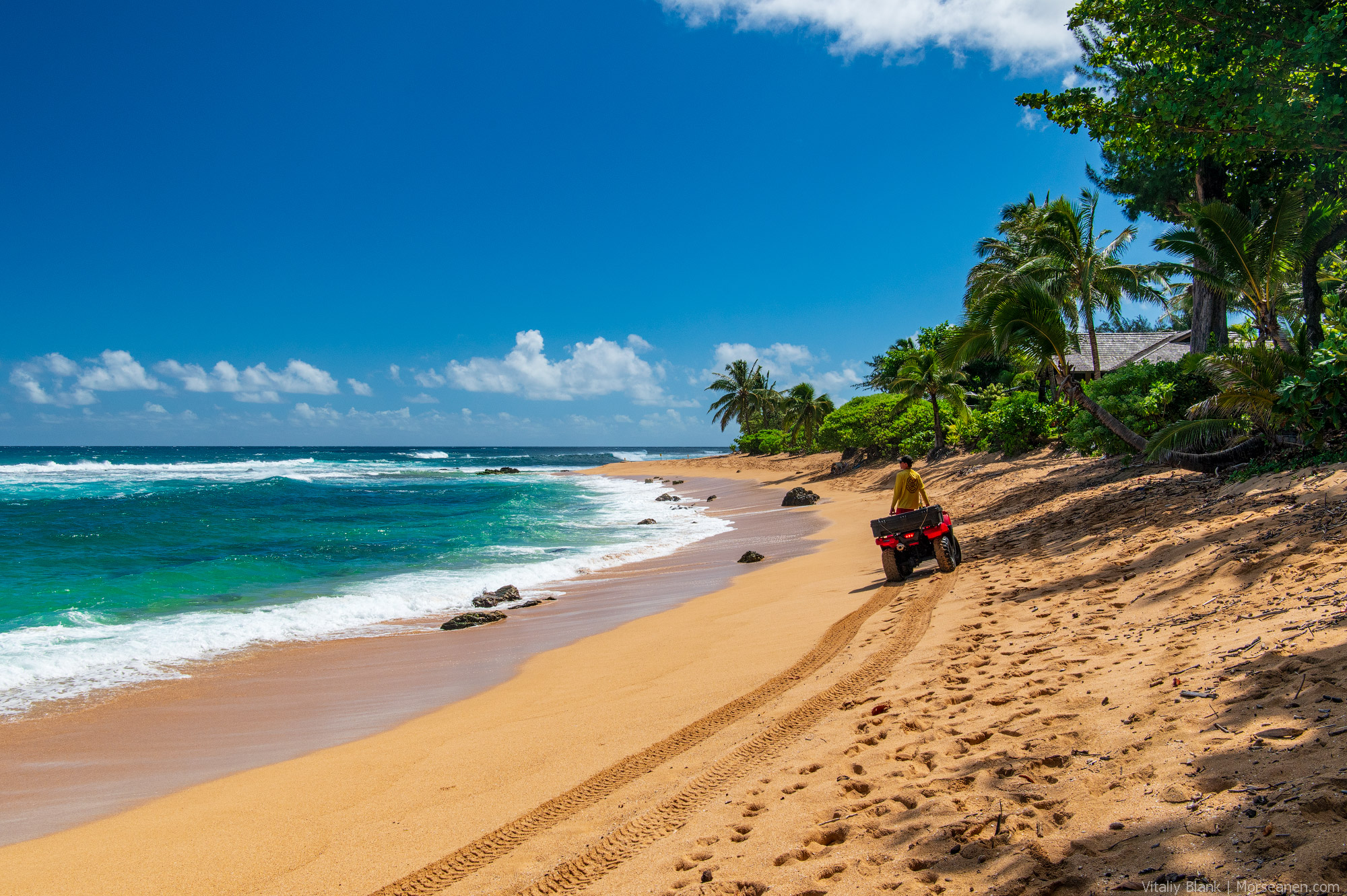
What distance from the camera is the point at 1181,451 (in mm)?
11211

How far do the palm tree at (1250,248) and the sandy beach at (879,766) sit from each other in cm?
572

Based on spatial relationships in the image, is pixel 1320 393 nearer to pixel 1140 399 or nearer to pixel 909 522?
pixel 909 522

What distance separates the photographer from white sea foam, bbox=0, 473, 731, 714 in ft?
25.4

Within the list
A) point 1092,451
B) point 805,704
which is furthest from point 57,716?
point 1092,451

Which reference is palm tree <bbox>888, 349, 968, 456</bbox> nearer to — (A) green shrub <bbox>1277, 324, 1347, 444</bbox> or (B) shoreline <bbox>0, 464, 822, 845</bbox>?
(A) green shrub <bbox>1277, 324, 1347, 444</bbox>

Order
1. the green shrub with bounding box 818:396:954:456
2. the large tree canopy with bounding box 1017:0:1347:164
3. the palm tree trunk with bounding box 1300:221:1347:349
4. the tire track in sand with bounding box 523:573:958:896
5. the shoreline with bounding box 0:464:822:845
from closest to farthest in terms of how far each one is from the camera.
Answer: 1. the tire track in sand with bounding box 523:573:958:896
2. the shoreline with bounding box 0:464:822:845
3. the large tree canopy with bounding box 1017:0:1347:164
4. the palm tree trunk with bounding box 1300:221:1347:349
5. the green shrub with bounding box 818:396:954:456

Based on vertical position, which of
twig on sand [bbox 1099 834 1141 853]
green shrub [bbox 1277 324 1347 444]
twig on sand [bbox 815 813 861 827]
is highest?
green shrub [bbox 1277 324 1347 444]

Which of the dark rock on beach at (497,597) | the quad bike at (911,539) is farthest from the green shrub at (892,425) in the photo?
the dark rock on beach at (497,597)

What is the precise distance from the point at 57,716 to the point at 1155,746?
925 cm

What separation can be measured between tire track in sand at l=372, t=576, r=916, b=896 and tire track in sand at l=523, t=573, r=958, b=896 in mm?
427

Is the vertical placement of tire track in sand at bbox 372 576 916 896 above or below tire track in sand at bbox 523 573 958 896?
below

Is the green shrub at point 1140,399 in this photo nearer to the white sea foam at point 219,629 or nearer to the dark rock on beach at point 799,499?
the dark rock on beach at point 799,499

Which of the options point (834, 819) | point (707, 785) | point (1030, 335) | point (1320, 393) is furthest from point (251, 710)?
point (1030, 335)

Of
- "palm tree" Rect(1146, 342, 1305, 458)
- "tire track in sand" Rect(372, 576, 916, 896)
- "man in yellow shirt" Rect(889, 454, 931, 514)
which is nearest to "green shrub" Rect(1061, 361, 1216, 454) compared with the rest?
"palm tree" Rect(1146, 342, 1305, 458)
